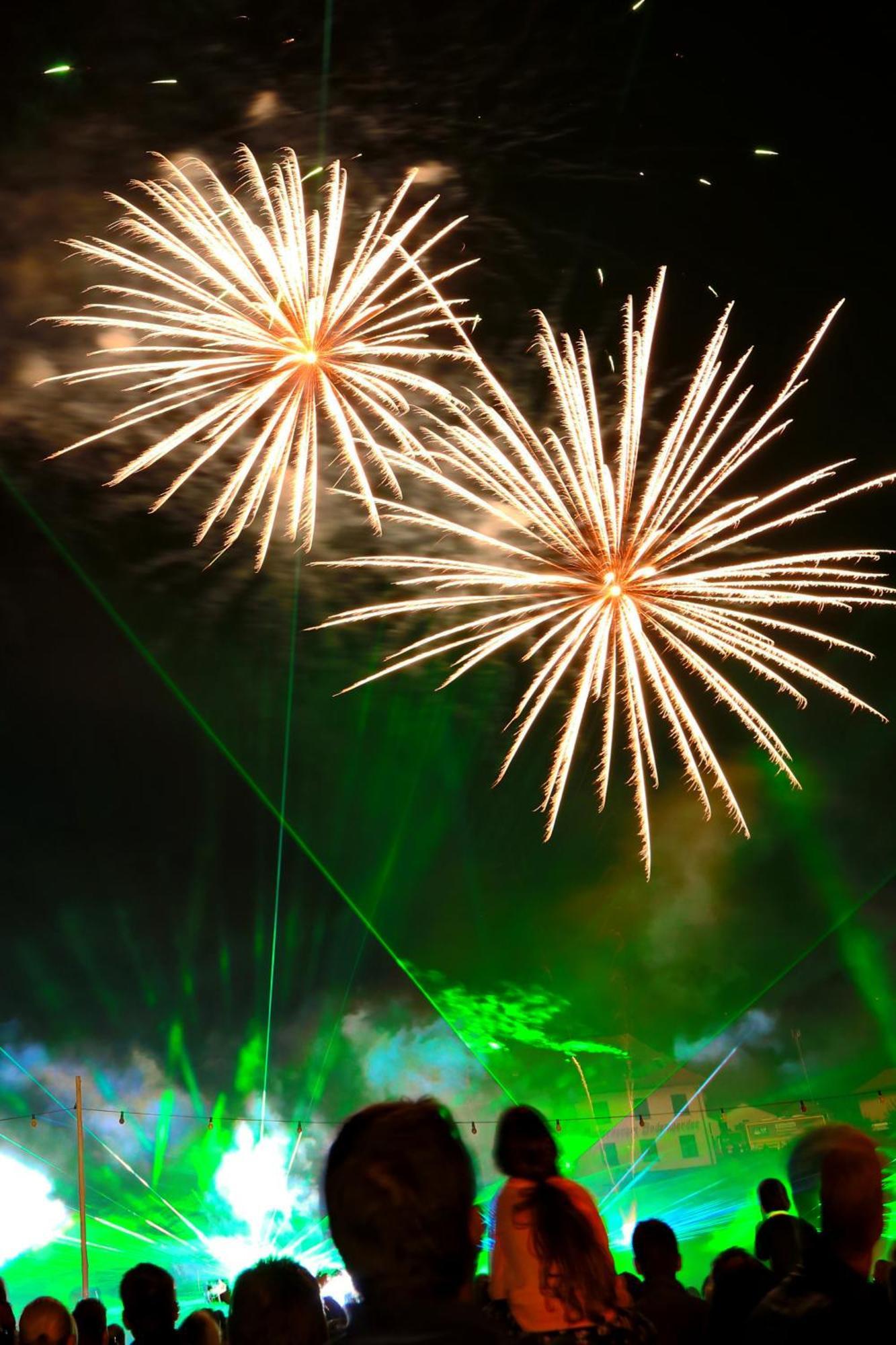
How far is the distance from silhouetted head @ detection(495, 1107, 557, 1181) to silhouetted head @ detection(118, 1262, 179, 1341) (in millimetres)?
1300

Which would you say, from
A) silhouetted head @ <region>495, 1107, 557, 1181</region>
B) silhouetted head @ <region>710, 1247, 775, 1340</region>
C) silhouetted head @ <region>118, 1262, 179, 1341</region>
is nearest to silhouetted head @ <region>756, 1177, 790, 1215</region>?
silhouetted head @ <region>710, 1247, 775, 1340</region>

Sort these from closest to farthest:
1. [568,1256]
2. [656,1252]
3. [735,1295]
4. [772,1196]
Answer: [568,1256], [735,1295], [656,1252], [772,1196]

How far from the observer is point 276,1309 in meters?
3.12

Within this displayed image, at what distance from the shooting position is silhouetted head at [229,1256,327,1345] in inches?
121

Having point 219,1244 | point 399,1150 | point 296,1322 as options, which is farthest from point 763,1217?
point 219,1244

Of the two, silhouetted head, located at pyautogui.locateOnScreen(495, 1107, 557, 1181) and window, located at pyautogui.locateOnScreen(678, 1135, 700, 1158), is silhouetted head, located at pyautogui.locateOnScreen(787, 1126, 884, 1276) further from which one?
window, located at pyautogui.locateOnScreen(678, 1135, 700, 1158)

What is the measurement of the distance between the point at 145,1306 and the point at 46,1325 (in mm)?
734

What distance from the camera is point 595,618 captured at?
13164 millimetres

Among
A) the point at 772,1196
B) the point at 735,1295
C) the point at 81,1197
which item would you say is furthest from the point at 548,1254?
the point at 81,1197

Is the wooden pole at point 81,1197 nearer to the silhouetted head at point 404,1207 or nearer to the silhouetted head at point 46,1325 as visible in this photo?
the silhouetted head at point 46,1325

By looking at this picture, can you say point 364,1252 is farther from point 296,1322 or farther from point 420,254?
point 420,254

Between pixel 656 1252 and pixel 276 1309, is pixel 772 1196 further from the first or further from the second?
pixel 276 1309

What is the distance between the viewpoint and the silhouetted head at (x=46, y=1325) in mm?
4422

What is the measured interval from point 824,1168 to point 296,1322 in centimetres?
145
